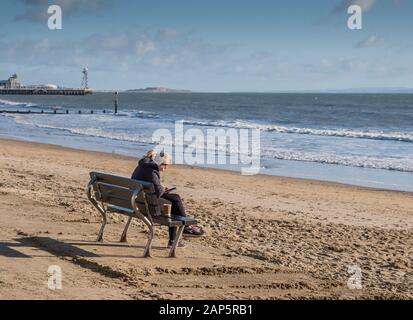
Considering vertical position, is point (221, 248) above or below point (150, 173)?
below

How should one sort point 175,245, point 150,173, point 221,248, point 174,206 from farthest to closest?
point 221,248 → point 174,206 → point 150,173 → point 175,245

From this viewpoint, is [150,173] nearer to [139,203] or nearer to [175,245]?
[139,203]

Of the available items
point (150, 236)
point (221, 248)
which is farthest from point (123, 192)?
point (221, 248)

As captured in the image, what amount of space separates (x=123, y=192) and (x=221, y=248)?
1.53m

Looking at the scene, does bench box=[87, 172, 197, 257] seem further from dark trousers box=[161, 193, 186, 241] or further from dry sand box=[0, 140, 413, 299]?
dry sand box=[0, 140, 413, 299]

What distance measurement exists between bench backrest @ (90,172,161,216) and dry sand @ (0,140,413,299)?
1.87ft

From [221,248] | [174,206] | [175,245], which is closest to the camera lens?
[175,245]

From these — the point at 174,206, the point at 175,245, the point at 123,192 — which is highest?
the point at 123,192

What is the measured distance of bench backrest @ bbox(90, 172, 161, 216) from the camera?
758cm

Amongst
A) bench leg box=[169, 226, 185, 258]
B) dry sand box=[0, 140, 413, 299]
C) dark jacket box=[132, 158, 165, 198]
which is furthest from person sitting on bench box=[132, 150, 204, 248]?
dry sand box=[0, 140, 413, 299]

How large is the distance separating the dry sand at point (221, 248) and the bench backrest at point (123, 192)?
1.87 ft

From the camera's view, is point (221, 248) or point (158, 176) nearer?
point (158, 176)

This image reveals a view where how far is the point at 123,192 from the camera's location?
7781mm

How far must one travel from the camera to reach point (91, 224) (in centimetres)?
951
